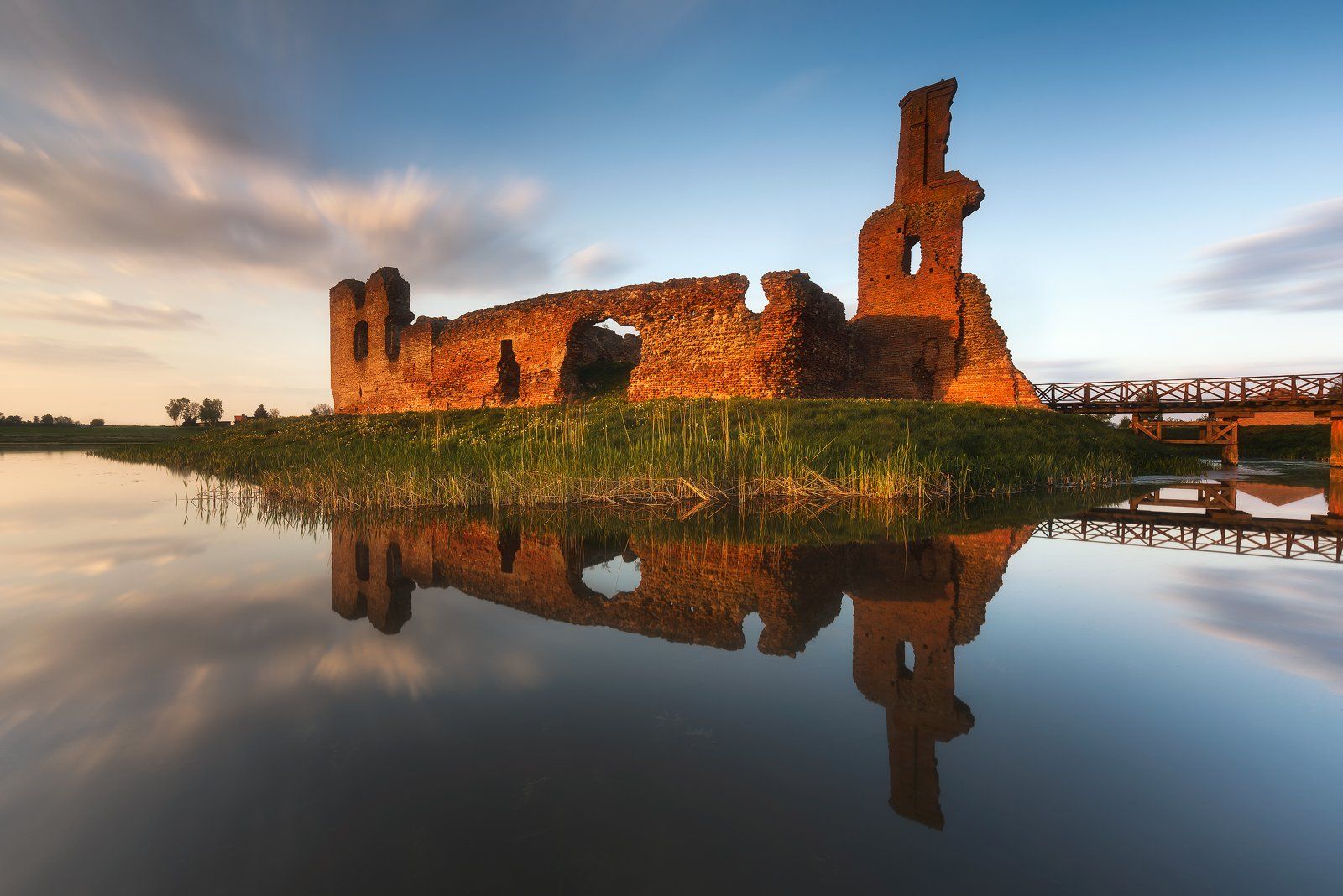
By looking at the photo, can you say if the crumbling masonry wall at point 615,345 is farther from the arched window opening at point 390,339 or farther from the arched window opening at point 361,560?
the arched window opening at point 361,560

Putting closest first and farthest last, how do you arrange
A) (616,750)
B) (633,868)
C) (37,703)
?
1. (633,868)
2. (616,750)
3. (37,703)

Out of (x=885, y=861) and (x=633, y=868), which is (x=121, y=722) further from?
(x=885, y=861)

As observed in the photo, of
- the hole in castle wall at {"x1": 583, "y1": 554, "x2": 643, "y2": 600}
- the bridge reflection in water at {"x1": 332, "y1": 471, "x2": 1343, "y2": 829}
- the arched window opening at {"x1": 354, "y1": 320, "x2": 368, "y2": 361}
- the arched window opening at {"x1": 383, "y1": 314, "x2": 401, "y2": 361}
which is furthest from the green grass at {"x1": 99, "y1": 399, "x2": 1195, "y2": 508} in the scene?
the arched window opening at {"x1": 354, "y1": 320, "x2": 368, "y2": 361}

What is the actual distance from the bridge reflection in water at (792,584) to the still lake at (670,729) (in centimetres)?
3

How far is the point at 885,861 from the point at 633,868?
0.55 meters

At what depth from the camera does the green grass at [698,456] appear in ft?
25.5

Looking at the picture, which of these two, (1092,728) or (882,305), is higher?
(882,305)

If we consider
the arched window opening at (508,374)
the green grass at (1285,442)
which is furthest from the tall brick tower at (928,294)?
the green grass at (1285,442)

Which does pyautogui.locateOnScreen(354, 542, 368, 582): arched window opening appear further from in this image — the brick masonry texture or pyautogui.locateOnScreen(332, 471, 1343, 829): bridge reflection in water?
the brick masonry texture

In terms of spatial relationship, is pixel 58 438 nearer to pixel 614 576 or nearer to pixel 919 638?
pixel 614 576

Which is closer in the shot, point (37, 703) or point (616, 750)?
point (616, 750)

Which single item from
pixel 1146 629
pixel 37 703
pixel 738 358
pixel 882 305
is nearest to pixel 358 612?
pixel 37 703

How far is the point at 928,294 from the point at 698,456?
15.9 m

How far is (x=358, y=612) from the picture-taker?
3.24 m
